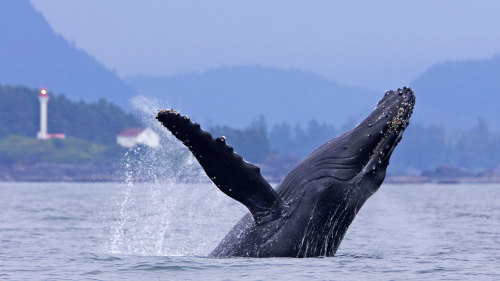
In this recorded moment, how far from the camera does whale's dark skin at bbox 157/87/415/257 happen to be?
9.99 m

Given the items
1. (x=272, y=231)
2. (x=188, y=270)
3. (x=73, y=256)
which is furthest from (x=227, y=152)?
(x=73, y=256)

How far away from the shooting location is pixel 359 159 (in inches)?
401

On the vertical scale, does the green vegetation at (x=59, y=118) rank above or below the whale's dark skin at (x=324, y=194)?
above

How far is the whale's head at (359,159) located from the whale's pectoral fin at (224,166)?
1.57 feet

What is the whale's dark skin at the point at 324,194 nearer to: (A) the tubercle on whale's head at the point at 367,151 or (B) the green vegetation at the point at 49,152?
(A) the tubercle on whale's head at the point at 367,151

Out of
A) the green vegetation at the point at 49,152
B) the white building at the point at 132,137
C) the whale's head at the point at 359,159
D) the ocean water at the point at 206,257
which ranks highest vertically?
the white building at the point at 132,137

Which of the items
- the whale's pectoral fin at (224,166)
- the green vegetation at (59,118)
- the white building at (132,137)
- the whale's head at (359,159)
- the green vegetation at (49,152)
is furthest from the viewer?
the green vegetation at (59,118)

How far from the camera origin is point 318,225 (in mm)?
10016

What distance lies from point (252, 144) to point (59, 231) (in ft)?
549

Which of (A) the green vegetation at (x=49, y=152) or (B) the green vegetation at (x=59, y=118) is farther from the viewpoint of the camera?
(B) the green vegetation at (x=59, y=118)

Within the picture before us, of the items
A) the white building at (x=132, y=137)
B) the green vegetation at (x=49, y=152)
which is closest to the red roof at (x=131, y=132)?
the white building at (x=132, y=137)

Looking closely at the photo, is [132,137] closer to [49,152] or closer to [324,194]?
[49,152]

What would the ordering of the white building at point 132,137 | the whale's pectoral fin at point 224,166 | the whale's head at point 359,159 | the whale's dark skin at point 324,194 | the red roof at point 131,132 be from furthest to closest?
the red roof at point 131,132
the white building at point 132,137
the whale's head at point 359,159
the whale's dark skin at point 324,194
the whale's pectoral fin at point 224,166

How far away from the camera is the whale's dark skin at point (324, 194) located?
32.8ft
